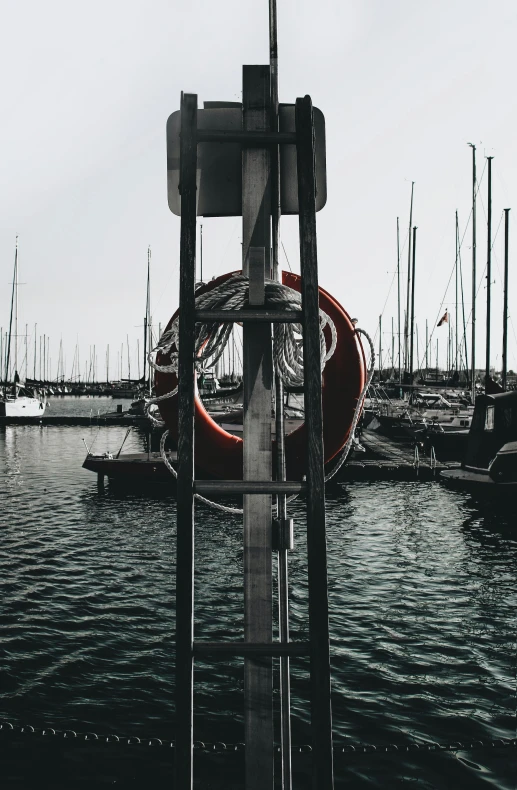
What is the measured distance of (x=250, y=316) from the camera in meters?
2.43

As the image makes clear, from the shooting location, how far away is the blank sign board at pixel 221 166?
2615mm

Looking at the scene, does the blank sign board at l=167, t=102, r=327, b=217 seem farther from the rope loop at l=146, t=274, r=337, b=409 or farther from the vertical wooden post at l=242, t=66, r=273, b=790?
the rope loop at l=146, t=274, r=337, b=409

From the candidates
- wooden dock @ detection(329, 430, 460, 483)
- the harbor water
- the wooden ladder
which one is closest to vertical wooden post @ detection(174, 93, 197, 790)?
the wooden ladder

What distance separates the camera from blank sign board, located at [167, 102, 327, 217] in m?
2.62

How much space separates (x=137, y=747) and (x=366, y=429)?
36694mm

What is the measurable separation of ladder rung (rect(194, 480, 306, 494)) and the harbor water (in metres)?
4.79

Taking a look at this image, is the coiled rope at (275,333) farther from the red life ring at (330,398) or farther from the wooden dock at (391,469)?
the wooden dock at (391,469)

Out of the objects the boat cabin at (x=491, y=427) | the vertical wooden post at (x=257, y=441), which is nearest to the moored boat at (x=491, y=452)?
the boat cabin at (x=491, y=427)

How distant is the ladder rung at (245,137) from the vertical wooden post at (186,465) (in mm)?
54

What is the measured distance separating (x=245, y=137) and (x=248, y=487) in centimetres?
131

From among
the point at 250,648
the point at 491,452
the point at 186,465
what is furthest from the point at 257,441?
the point at 491,452

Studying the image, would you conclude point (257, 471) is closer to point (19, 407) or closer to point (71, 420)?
point (71, 420)

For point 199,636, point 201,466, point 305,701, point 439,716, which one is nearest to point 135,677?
point 199,636

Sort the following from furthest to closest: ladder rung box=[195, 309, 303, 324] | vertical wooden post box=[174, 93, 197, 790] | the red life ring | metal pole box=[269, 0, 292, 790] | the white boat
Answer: the white boat < the red life ring < metal pole box=[269, 0, 292, 790] < ladder rung box=[195, 309, 303, 324] < vertical wooden post box=[174, 93, 197, 790]
